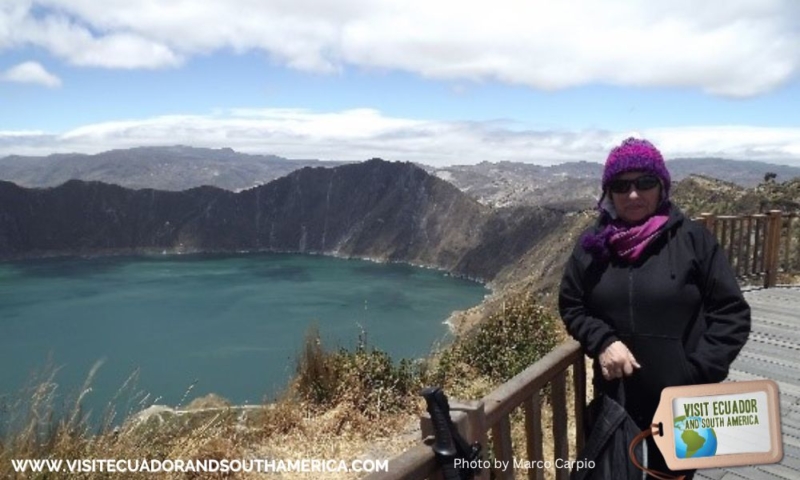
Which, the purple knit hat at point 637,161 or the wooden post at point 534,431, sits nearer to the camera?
the purple knit hat at point 637,161

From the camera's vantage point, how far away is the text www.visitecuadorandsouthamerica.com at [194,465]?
3301 mm

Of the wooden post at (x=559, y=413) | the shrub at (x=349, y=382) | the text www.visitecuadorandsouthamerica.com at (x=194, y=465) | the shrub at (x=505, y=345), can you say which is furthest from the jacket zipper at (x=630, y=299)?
the shrub at (x=505, y=345)

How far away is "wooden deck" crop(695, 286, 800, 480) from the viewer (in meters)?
3.35

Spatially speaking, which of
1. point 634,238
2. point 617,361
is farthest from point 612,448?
point 634,238

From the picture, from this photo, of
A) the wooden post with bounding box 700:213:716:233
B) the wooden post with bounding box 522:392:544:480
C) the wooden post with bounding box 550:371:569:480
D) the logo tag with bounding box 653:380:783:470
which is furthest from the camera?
the wooden post with bounding box 700:213:716:233

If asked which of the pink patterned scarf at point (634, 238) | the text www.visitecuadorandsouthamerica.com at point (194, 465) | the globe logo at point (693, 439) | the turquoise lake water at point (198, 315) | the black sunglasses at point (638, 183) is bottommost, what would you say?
the turquoise lake water at point (198, 315)

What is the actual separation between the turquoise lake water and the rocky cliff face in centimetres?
1412

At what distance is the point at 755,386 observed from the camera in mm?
1806

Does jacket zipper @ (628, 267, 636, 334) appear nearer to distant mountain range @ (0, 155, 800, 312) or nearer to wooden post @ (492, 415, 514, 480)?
wooden post @ (492, 415, 514, 480)

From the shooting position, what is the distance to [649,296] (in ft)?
6.81

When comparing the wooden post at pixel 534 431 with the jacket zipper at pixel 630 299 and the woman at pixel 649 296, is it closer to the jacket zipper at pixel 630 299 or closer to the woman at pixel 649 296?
the woman at pixel 649 296

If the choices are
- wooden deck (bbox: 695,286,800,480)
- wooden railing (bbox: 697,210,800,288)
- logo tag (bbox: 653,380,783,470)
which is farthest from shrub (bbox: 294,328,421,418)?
wooden railing (bbox: 697,210,800,288)

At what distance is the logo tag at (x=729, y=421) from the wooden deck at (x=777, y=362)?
5.71ft

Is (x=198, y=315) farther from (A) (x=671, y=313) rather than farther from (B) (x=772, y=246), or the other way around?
(A) (x=671, y=313)
